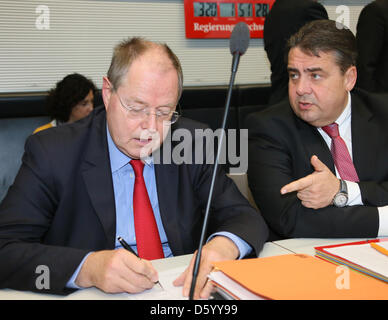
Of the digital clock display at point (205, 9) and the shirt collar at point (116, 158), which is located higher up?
the digital clock display at point (205, 9)

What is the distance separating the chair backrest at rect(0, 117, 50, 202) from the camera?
11.6 feet

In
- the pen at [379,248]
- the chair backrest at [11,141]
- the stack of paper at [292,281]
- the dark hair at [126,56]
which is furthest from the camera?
the chair backrest at [11,141]

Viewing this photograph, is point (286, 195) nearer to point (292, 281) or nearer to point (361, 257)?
point (361, 257)

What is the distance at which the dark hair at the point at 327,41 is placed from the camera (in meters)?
1.86

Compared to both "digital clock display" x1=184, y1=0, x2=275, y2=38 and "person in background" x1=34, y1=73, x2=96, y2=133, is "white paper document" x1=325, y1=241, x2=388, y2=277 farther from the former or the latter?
"digital clock display" x1=184, y1=0, x2=275, y2=38

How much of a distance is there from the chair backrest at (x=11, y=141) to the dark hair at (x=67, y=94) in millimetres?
307

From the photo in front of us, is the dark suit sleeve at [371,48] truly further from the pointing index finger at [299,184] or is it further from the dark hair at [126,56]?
the dark hair at [126,56]

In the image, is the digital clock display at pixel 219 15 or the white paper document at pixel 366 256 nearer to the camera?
the white paper document at pixel 366 256

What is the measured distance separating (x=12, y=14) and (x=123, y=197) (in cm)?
272

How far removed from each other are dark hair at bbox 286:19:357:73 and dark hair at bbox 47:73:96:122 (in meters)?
2.07

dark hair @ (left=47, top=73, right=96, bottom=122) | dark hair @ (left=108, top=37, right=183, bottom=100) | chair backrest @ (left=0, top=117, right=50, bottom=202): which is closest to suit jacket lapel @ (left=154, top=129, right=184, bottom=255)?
dark hair @ (left=108, top=37, right=183, bottom=100)

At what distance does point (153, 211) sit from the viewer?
4.85 ft

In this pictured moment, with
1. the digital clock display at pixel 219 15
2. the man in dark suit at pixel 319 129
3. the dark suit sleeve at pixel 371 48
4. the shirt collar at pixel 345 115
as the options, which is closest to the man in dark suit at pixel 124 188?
the man in dark suit at pixel 319 129

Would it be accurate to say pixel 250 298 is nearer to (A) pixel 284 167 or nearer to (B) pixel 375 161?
(A) pixel 284 167
